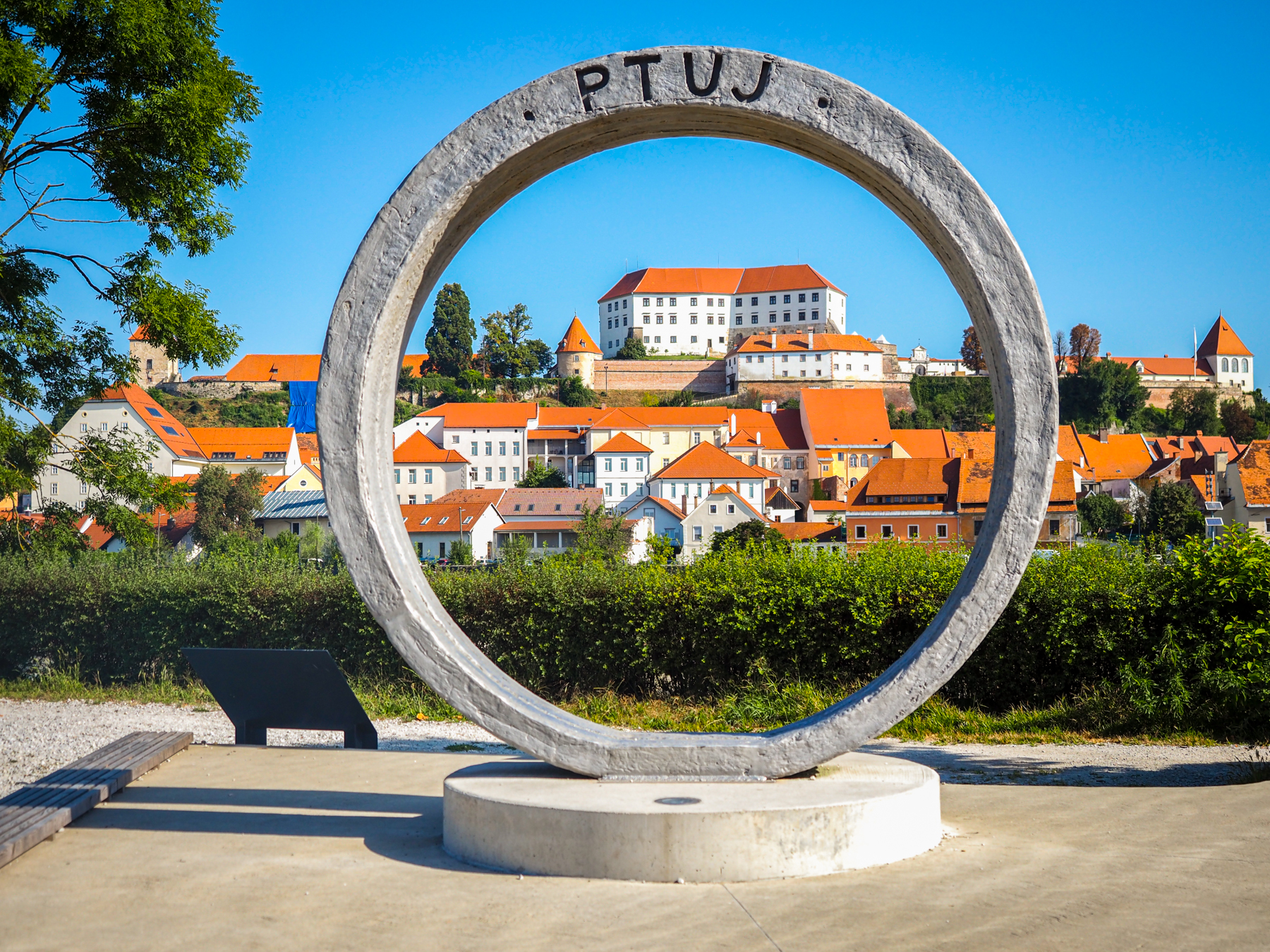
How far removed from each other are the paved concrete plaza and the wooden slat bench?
0.31 ft

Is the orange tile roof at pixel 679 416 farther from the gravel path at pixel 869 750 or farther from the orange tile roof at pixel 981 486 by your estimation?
the gravel path at pixel 869 750

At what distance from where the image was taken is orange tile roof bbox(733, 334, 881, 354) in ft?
327

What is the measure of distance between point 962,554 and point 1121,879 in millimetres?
7147

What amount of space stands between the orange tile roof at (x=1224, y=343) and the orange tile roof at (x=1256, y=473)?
58655 millimetres

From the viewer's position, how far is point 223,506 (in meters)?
63.6

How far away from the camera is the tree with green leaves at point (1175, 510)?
57.9 metres

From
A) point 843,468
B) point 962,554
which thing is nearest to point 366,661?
point 962,554

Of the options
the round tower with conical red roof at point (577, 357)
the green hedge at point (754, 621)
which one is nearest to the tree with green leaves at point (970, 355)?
the round tower with conical red roof at point (577, 357)

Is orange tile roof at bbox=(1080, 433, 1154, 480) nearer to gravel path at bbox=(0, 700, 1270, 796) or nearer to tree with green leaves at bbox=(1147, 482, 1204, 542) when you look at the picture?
tree with green leaves at bbox=(1147, 482, 1204, 542)

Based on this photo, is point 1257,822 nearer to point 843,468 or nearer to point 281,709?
point 281,709

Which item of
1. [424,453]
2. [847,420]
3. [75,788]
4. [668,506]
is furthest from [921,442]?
[75,788]

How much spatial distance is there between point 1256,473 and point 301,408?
244ft

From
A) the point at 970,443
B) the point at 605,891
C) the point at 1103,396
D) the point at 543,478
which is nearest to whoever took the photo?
the point at 605,891

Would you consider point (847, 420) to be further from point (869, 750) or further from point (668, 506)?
point (869, 750)
